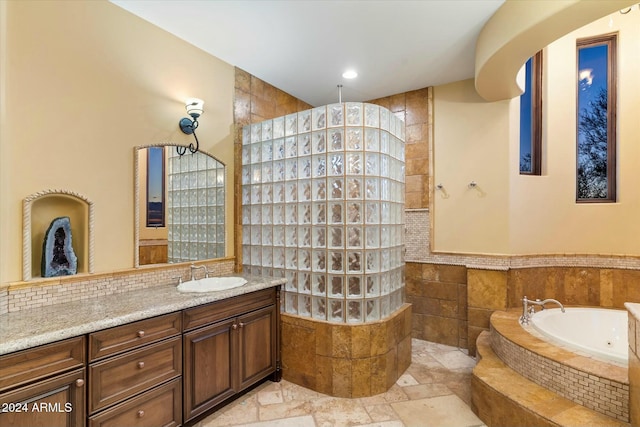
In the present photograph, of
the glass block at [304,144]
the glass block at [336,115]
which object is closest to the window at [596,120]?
the glass block at [336,115]

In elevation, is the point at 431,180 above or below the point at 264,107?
below

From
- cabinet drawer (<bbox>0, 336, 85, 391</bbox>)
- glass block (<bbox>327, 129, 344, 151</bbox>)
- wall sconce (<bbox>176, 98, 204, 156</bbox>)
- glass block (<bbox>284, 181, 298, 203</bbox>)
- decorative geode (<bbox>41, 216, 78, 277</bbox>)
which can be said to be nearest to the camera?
cabinet drawer (<bbox>0, 336, 85, 391</bbox>)

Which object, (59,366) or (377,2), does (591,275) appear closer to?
(377,2)

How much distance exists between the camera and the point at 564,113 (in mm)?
3107

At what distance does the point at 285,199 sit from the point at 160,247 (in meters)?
1.00

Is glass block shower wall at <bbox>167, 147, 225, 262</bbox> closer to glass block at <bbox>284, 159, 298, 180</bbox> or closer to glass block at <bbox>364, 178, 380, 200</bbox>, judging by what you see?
glass block at <bbox>284, 159, 298, 180</bbox>

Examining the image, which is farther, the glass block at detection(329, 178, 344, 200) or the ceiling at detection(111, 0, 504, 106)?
the glass block at detection(329, 178, 344, 200)

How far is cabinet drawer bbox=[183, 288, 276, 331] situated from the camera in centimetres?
197

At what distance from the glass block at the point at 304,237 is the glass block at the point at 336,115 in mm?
819

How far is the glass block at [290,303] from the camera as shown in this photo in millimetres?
2639

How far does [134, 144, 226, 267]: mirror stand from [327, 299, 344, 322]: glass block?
1.07 meters

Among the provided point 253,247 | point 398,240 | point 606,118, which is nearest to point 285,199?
point 253,247

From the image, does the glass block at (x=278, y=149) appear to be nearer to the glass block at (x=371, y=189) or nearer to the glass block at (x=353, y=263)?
the glass block at (x=371, y=189)

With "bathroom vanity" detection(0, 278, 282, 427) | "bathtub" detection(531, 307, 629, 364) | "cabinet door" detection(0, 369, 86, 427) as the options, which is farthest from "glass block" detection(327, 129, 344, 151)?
"bathtub" detection(531, 307, 629, 364)
